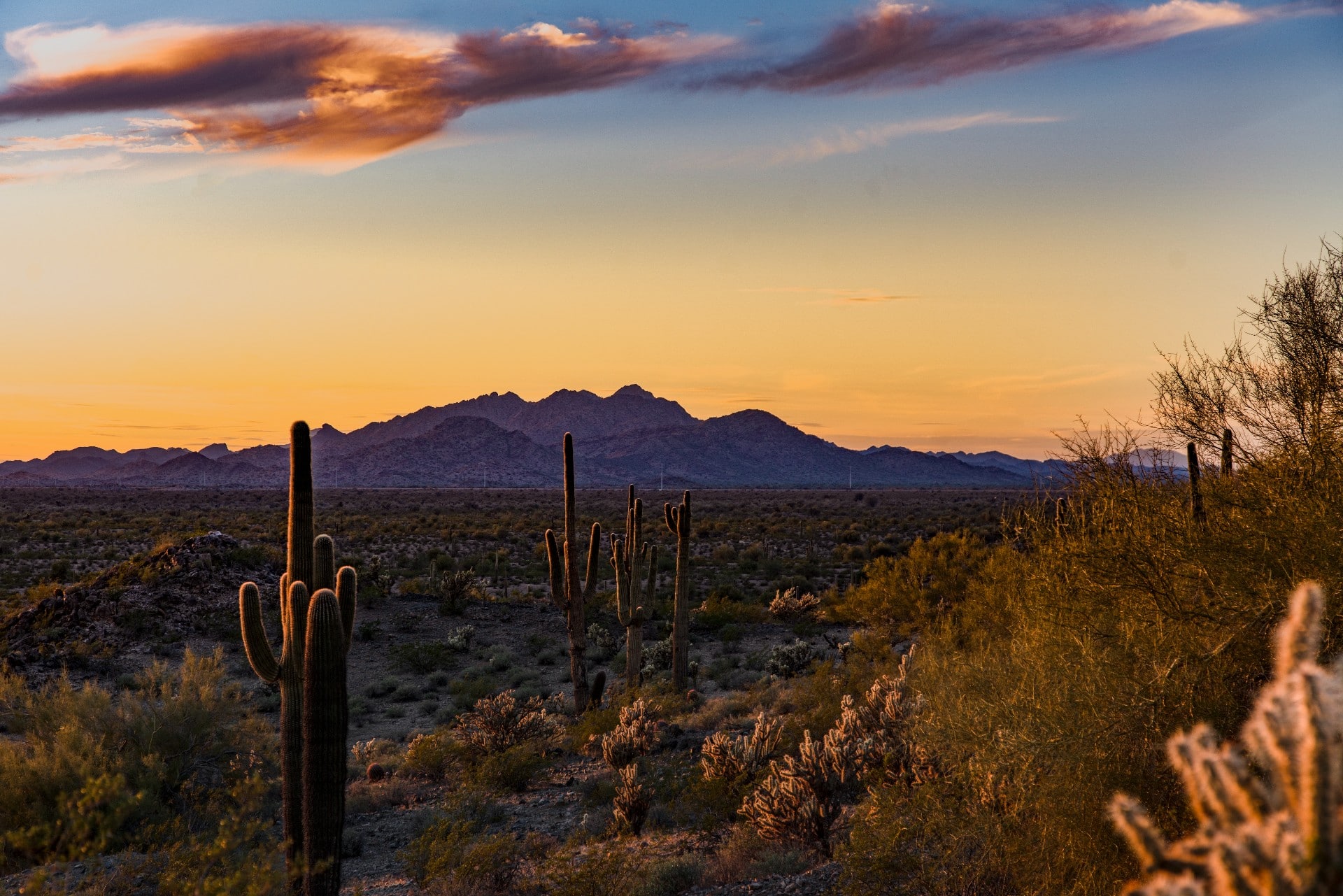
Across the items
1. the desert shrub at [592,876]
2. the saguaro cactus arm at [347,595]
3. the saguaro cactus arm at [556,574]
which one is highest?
the saguaro cactus arm at [347,595]

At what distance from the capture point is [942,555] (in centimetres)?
2092

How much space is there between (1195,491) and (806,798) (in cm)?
506

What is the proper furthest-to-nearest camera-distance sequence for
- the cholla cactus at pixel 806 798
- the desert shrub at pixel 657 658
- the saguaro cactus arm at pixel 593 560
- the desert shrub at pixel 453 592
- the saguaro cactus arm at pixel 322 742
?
the desert shrub at pixel 453 592 < the desert shrub at pixel 657 658 < the saguaro cactus arm at pixel 593 560 < the cholla cactus at pixel 806 798 < the saguaro cactus arm at pixel 322 742

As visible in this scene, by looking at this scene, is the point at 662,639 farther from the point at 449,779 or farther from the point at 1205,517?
the point at 1205,517

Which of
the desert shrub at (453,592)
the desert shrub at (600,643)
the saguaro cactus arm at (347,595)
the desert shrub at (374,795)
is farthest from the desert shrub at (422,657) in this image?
the saguaro cactus arm at (347,595)

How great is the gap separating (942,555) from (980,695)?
12880 millimetres

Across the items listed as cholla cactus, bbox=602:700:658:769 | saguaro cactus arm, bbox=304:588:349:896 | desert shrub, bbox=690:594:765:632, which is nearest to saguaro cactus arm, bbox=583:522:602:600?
cholla cactus, bbox=602:700:658:769

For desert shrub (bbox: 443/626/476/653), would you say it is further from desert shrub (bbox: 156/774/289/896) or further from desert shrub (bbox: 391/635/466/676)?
desert shrub (bbox: 156/774/289/896)

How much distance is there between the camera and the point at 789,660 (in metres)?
20.2

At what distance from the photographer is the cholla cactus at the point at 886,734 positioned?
963 centimetres

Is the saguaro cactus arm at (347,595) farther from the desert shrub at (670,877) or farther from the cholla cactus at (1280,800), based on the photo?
the cholla cactus at (1280,800)

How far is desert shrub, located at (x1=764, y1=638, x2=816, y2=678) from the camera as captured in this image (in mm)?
19828

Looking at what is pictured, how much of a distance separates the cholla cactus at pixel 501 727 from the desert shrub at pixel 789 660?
21.7 feet

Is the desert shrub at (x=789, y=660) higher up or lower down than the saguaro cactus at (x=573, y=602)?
lower down
